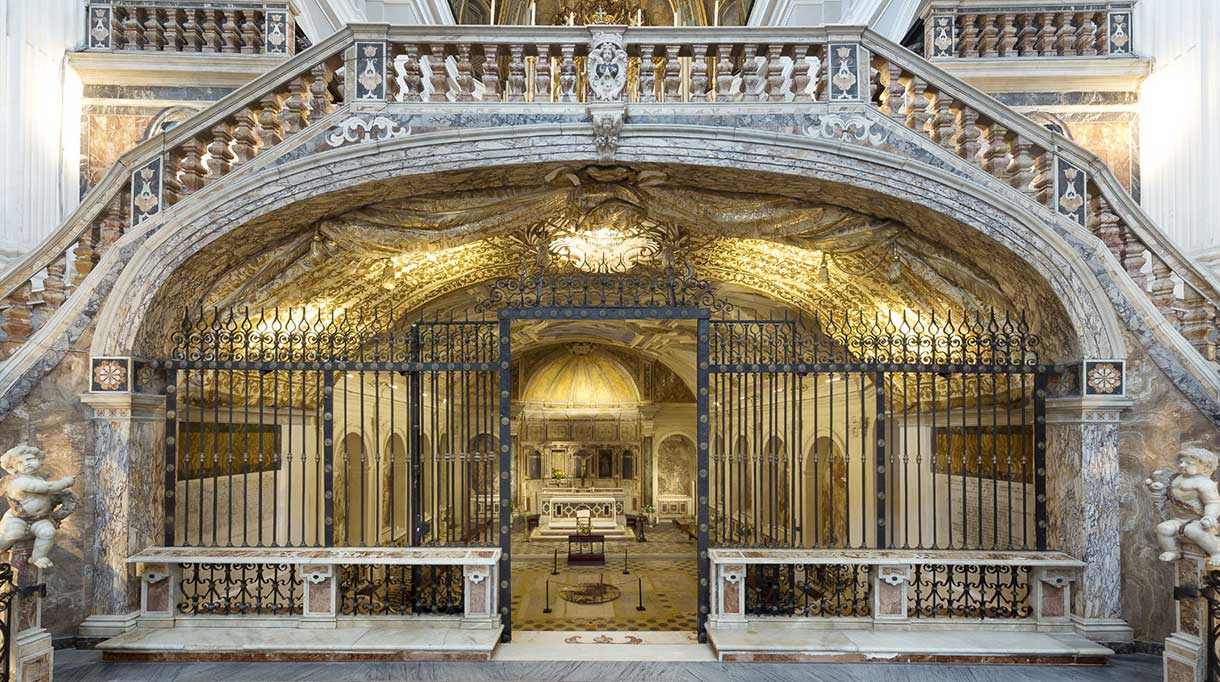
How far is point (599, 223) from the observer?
9602 mm

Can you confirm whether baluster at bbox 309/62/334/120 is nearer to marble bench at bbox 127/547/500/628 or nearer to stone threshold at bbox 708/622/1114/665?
marble bench at bbox 127/547/500/628

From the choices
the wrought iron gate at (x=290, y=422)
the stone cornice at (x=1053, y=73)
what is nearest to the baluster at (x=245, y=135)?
the wrought iron gate at (x=290, y=422)

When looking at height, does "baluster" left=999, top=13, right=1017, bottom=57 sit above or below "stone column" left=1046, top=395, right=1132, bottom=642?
above

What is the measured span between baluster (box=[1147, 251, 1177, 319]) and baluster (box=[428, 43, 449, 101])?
6611 millimetres

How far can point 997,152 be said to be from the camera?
8555mm

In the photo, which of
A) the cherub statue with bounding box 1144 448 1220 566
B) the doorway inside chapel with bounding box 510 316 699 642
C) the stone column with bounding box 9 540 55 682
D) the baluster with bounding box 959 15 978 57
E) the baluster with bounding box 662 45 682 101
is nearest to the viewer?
the stone column with bounding box 9 540 55 682

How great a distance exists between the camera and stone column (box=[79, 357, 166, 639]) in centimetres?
825

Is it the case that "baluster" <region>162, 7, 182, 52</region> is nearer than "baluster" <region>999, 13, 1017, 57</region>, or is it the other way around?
"baluster" <region>999, 13, 1017, 57</region>

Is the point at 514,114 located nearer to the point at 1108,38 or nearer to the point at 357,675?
the point at 357,675

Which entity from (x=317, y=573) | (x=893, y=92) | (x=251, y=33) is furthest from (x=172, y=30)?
(x=893, y=92)

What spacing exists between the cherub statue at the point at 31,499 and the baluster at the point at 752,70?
672 centimetres

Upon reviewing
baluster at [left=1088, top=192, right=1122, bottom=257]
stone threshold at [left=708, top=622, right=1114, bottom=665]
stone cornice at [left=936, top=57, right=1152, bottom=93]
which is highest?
stone cornice at [left=936, top=57, right=1152, bottom=93]

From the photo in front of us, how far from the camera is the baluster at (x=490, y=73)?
850 cm

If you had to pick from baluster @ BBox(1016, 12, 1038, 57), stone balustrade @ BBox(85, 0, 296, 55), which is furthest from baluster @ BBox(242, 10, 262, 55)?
baluster @ BBox(1016, 12, 1038, 57)
